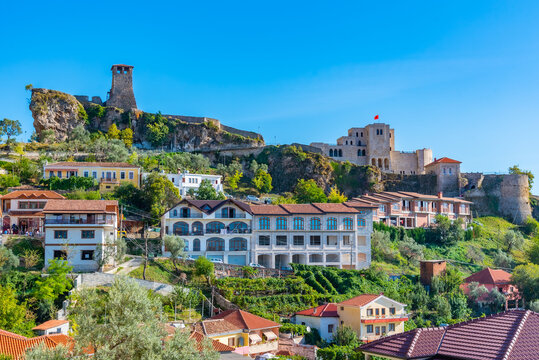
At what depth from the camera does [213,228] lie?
165 ft

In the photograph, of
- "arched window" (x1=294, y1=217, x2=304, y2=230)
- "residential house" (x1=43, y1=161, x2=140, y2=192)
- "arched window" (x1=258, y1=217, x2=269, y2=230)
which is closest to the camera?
"arched window" (x1=258, y1=217, x2=269, y2=230)

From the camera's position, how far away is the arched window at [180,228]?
49688mm

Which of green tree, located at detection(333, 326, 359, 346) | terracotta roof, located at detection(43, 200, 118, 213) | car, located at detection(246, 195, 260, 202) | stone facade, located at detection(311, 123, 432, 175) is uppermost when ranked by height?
stone facade, located at detection(311, 123, 432, 175)

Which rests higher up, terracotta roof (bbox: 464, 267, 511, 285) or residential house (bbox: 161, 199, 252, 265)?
residential house (bbox: 161, 199, 252, 265)

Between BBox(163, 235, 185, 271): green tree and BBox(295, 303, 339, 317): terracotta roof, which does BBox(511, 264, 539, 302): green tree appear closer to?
BBox(295, 303, 339, 317): terracotta roof

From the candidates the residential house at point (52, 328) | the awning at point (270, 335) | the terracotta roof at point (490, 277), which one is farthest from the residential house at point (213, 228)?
the terracotta roof at point (490, 277)

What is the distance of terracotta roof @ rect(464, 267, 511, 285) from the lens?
5125 centimetres

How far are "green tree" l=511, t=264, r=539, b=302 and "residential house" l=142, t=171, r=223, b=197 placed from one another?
3355 centimetres

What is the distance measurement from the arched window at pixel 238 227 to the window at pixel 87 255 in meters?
13.1

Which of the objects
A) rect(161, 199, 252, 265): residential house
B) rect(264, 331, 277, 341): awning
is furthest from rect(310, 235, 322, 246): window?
rect(264, 331, 277, 341): awning

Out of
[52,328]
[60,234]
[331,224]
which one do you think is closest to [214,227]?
[331,224]

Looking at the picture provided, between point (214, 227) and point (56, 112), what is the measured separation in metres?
44.9

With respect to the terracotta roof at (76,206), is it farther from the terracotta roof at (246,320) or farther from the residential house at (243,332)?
the residential house at (243,332)

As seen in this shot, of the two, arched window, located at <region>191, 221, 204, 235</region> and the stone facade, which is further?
the stone facade
